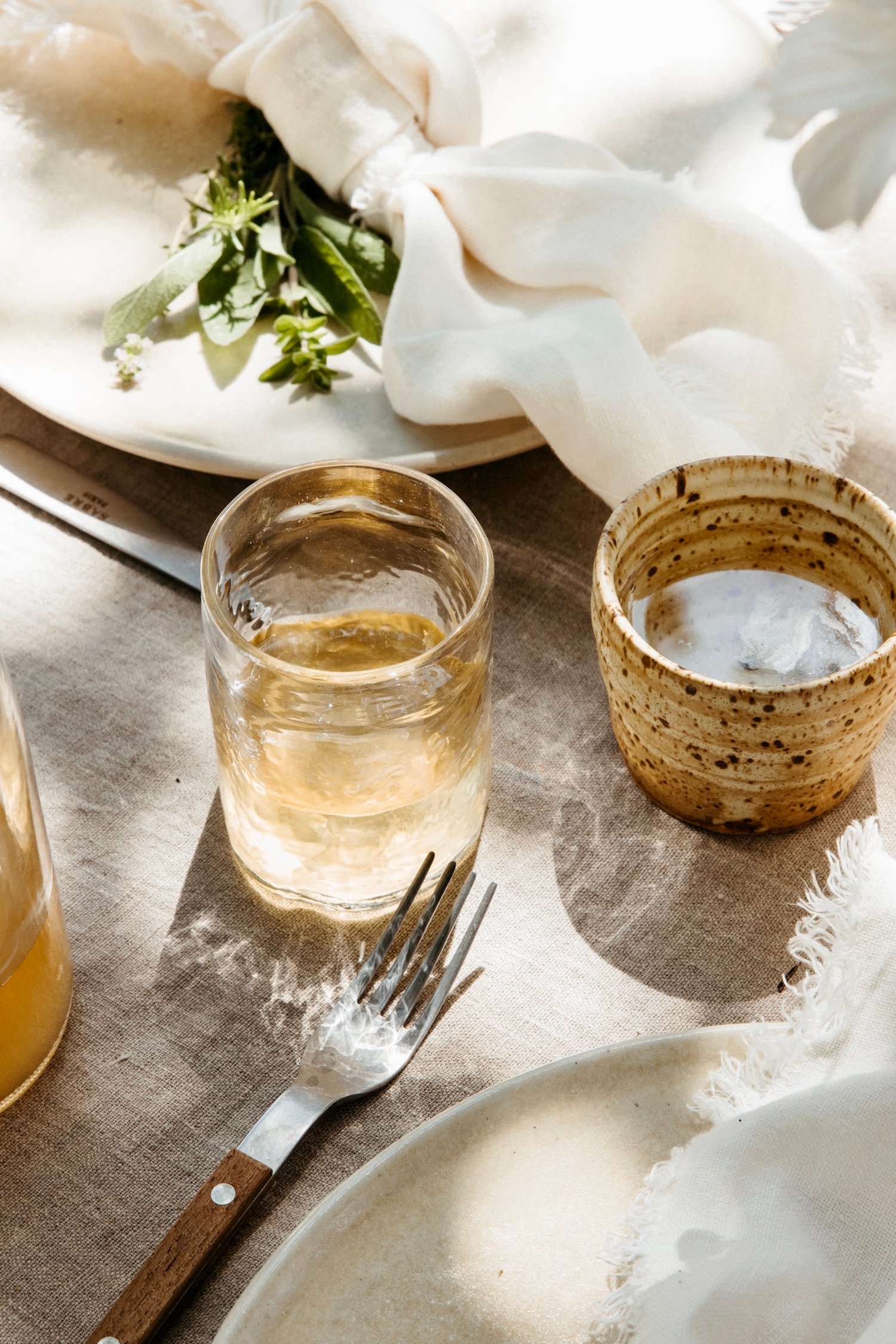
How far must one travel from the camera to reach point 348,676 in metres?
0.61

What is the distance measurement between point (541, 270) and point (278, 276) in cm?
20

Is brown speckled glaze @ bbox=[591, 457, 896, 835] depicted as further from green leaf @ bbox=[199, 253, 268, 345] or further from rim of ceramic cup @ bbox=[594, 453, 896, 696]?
green leaf @ bbox=[199, 253, 268, 345]

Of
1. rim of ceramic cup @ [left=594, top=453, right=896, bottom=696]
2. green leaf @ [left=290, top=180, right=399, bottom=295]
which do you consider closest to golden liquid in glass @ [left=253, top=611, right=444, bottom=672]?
rim of ceramic cup @ [left=594, top=453, right=896, bottom=696]

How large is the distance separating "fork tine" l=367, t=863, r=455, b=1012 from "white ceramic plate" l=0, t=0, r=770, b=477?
11.6 inches

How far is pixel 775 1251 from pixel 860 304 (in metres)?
0.65

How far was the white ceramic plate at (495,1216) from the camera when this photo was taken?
0.52 meters

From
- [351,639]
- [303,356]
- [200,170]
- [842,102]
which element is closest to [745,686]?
[351,639]

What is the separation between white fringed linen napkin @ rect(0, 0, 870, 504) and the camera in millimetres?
860

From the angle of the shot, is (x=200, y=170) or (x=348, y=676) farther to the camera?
(x=200, y=170)

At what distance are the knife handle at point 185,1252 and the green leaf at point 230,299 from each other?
58cm

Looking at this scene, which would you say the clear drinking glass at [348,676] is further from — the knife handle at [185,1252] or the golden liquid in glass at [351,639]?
the knife handle at [185,1252]

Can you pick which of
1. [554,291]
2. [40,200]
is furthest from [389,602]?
[40,200]

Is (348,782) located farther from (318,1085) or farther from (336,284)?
(336,284)

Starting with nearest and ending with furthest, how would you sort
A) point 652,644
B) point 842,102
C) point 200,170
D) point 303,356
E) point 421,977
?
point 842,102 < point 421,977 < point 652,644 < point 303,356 < point 200,170
